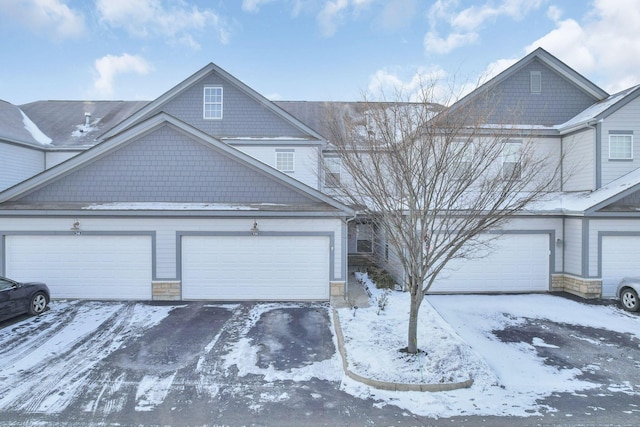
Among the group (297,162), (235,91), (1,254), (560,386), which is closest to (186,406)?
(560,386)

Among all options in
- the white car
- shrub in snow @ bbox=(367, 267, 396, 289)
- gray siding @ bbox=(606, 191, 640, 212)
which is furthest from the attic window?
shrub in snow @ bbox=(367, 267, 396, 289)

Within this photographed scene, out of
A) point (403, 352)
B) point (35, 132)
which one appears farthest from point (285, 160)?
point (35, 132)

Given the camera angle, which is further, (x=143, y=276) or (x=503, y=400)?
(x=143, y=276)

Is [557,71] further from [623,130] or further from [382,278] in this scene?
[382,278]

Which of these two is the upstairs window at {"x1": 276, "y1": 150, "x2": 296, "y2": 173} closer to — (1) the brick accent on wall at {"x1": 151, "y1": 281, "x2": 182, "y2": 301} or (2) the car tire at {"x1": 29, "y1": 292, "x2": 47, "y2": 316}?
(1) the brick accent on wall at {"x1": 151, "y1": 281, "x2": 182, "y2": 301}

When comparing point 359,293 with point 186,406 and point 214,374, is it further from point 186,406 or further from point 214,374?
point 186,406

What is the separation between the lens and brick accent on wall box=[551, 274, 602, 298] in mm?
12125

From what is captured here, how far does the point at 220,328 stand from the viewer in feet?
29.7

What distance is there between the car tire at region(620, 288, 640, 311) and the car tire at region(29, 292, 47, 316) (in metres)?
16.5

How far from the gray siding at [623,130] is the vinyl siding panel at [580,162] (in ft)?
1.09

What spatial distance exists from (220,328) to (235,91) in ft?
37.9

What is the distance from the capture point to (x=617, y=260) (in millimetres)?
12281

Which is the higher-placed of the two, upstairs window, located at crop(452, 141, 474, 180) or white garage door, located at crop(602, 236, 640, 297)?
upstairs window, located at crop(452, 141, 474, 180)

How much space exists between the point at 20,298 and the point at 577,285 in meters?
16.5
